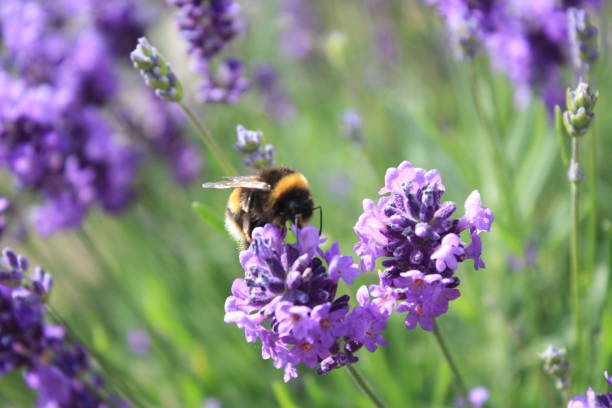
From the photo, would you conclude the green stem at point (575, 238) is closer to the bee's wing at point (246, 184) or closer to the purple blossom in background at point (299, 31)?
the bee's wing at point (246, 184)

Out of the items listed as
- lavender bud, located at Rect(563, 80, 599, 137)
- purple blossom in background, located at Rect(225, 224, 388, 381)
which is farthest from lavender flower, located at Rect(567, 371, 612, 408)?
lavender bud, located at Rect(563, 80, 599, 137)

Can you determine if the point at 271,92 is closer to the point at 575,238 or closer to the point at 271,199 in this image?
the point at 271,199

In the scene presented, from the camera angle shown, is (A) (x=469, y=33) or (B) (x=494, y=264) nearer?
(A) (x=469, y=33)

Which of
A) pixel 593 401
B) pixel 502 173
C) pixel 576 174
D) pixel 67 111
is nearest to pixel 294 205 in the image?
pixel 576 174

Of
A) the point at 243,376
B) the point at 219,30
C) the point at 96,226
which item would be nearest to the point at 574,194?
the point at 219,30

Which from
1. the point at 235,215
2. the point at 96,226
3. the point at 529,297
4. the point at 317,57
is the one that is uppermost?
the point at 317,57

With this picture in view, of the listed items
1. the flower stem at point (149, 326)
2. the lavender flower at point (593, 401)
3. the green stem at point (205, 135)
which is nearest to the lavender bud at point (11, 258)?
the green stem at point (205, 135)

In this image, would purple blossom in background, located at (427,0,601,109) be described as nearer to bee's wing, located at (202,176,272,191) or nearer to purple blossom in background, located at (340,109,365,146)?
purple blossom in background, located at (340,109,365,146)

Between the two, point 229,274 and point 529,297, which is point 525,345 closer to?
point 529,297
